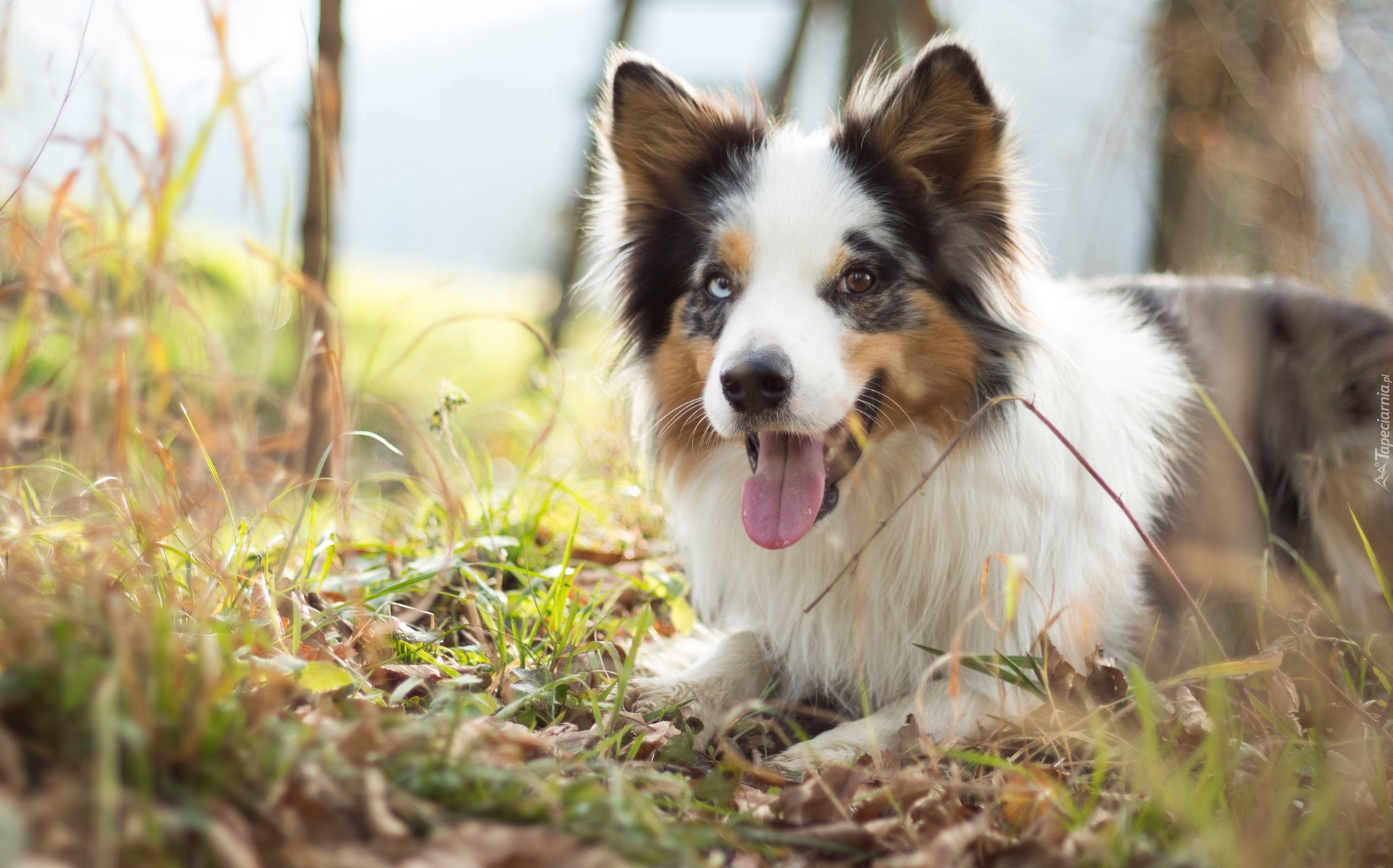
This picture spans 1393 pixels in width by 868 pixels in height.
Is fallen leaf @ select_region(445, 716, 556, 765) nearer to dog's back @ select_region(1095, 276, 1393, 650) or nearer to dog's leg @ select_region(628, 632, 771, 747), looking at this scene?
dog's leg @ select_region(628, 632, 771, 747)

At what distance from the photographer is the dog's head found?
2654mm

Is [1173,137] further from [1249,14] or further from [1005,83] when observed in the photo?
[1005,83]

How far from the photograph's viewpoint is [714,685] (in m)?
2.87

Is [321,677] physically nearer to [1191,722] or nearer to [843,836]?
[843,836]

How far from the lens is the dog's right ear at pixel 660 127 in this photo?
3203 millimetres

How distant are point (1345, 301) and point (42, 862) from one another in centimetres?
449

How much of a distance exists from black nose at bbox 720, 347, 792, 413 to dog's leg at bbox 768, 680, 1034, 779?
866 millimetres

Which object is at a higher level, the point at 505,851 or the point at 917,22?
the point at 917,22

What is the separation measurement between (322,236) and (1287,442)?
3895 millimetres

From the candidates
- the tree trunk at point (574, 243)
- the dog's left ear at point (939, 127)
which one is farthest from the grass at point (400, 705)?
the tree trunk at point (574, 243)

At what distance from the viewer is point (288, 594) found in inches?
94.9

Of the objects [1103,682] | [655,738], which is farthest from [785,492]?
[1103,682]

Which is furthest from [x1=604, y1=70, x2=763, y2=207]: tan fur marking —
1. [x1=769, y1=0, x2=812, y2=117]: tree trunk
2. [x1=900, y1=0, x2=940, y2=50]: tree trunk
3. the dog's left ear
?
[x1=769, y1=0, x2=812, y2=117]: tree trunk

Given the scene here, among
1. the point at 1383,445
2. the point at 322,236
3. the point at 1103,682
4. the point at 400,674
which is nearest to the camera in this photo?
the point at 400,674
